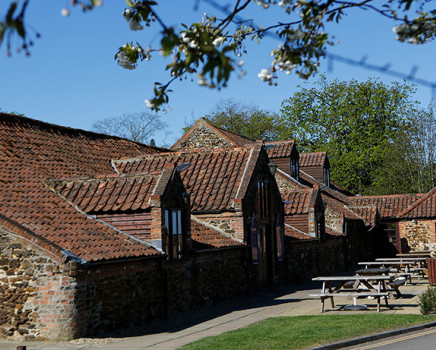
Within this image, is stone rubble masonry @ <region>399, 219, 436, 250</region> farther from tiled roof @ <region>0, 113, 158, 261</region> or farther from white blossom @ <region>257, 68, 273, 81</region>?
white blossom @ <region>257, 68, 273, 81</region>

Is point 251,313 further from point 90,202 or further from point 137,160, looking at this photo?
point 137,160

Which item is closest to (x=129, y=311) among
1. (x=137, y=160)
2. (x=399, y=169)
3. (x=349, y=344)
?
(x=349, y=344)

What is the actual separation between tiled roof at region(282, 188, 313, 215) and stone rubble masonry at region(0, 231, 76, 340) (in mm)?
19496

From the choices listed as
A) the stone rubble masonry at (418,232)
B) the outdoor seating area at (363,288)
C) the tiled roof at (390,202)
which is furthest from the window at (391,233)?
the outdoor seating area at (363,288)

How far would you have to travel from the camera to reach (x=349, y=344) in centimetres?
1264

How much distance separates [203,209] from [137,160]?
188 inches

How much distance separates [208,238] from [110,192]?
4289 mm

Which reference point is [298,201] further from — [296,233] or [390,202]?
[390,202]

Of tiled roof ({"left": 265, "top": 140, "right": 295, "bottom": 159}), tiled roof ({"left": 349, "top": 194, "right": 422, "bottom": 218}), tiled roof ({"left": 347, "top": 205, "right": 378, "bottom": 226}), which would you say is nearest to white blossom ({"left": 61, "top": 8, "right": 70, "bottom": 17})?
tiled roof ({"left": 265, "top": 140, "right": 295, "bottom": 159})

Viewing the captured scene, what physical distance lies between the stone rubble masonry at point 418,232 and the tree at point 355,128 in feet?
52.8

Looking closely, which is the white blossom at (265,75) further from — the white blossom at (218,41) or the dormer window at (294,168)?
the dormer window at (294,168)

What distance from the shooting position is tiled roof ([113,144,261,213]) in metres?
23.4

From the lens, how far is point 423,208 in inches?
1511

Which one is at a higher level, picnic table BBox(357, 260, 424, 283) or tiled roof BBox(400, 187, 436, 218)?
tiled roof BBox(400, 187, 436, 218)
